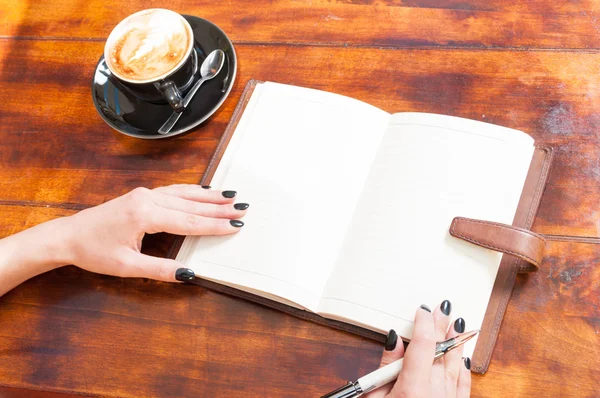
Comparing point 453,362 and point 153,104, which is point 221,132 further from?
point 453,362

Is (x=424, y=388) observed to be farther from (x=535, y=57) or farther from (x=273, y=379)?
(x=535, y=57)

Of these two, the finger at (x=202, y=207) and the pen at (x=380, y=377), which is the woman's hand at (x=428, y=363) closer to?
the pen at (x=380, y=377)

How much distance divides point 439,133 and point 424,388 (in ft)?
1.31

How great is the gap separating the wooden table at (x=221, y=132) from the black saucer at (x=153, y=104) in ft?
0.14

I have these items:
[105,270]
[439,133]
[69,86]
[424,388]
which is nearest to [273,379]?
[424,388]

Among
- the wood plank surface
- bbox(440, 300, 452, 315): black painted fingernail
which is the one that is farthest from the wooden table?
bbox(440, 300, 452, 315): black painted fingernail

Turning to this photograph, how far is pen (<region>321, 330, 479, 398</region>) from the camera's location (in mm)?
751

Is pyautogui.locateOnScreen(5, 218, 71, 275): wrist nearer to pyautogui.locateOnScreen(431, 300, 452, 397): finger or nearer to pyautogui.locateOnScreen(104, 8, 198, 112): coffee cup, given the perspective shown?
pyautogui.locateOnScreen(104, 8, 198, 112): coffee cup

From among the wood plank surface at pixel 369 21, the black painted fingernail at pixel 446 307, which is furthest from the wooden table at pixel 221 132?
the black painted fingernail at pixel 446 307

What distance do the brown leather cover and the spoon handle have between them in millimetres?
212

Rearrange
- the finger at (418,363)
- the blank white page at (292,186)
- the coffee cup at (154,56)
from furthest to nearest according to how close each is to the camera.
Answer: the coffee cup at (154,56), the blank white page at (292,186), the finger at (418,363)

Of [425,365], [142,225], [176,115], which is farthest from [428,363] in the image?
[176,115]

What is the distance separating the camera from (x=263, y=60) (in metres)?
1.07

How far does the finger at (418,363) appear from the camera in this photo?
0.72 m
